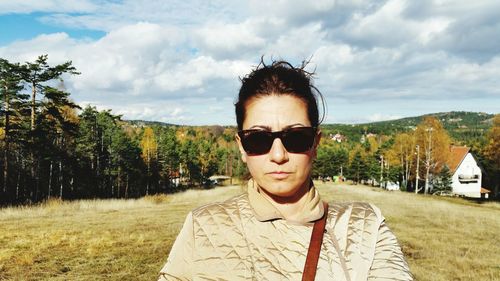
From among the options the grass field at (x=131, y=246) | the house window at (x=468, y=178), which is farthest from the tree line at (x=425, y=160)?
the grass field at (x=131, y=246)

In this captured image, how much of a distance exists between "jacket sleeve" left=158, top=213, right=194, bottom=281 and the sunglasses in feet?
1.49

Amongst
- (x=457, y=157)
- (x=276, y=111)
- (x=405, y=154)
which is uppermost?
(x=276, y=111)

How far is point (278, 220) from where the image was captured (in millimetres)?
1786

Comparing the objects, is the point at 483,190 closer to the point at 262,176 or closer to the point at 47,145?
the point at 47,145

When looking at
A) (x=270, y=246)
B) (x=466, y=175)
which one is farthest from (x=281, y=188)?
(x=466, y=175)

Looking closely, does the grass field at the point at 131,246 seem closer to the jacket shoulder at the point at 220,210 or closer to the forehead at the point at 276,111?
the jacket shoulder at the point at 220,210

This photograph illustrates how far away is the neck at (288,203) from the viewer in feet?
6.12

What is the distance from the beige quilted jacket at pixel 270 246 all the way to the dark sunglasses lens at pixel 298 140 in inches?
10.7

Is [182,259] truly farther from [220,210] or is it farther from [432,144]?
[432,144]

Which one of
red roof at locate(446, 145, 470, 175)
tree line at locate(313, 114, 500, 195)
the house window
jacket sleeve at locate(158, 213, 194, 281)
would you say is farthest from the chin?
the house window

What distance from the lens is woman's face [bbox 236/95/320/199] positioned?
1.84m

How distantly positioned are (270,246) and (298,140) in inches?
20.9

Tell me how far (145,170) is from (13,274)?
58.0m

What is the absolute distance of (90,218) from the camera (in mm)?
22875
